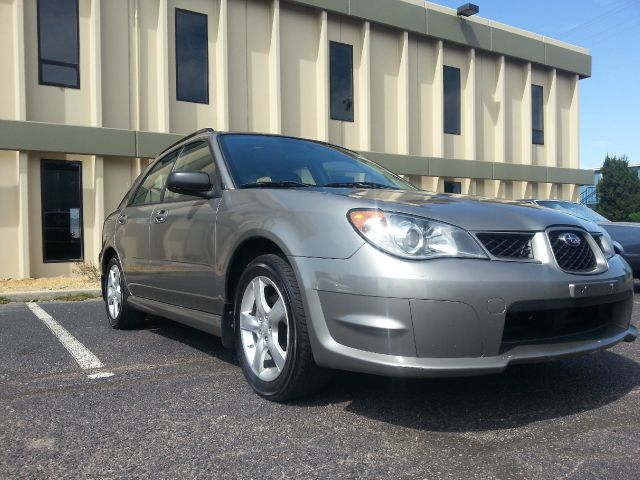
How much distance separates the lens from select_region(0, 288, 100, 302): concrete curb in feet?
25.8

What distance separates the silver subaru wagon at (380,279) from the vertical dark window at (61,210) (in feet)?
26.7

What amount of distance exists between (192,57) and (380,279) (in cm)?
1074

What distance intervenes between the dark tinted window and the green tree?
43005 millimetres


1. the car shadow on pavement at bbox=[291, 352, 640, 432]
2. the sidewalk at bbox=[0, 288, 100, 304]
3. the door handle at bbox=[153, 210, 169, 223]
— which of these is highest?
the door handle at bbox=[153, 210, 169, 223]

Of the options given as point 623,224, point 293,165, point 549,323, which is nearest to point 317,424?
point 549,323

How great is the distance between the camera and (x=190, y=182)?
3.46 metres

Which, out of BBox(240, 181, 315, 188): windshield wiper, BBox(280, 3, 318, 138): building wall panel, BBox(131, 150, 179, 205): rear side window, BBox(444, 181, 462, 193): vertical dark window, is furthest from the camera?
BBox(444, 181, 462, 193): vertical dark window

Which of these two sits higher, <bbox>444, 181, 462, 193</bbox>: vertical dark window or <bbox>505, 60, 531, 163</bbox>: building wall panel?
<bbox>505, 60, 531, 163</bbox>: building wall panel

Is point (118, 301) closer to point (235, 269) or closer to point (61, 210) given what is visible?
point (235, 269)

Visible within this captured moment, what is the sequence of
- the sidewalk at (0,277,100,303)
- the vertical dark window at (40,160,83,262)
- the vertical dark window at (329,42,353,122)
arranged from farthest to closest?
the vertical dark window at (329,42,353,122) → the vertical dark window at (40,160,83,262) → the sidewalk at (0,277,100,303)

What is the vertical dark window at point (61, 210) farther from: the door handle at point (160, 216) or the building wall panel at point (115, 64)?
the door handle at point (160, 216)

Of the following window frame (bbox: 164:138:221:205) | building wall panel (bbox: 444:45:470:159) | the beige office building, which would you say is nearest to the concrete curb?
the beige office building

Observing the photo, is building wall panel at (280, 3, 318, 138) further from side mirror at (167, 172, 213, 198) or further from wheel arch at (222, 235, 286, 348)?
wheel arch at (222, 235, 286, 348)

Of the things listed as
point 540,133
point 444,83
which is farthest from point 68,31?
point 540,133
